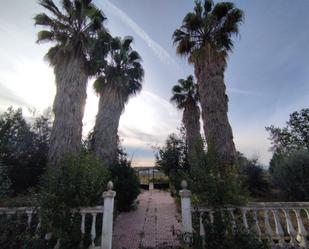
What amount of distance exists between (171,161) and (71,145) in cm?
941

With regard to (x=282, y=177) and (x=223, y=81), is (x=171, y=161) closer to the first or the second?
(x=282, y=177)

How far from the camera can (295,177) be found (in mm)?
9008

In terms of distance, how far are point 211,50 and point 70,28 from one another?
688cm

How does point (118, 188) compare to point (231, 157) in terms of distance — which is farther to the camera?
point (118, 188)

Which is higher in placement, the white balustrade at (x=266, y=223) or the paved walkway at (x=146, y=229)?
the white balustrade at (x=266, y=223)

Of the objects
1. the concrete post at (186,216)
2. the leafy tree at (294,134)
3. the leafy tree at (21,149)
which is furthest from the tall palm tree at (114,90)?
the leafy tree at (294,134)

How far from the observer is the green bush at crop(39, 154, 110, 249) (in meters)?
4.08

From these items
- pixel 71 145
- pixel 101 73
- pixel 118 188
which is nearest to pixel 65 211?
pixel 71 145

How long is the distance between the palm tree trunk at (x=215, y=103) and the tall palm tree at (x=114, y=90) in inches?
172

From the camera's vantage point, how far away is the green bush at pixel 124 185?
863cm

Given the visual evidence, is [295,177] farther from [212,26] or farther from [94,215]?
[94,215]

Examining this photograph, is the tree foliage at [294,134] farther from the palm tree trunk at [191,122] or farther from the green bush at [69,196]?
the green bush at [69,196]

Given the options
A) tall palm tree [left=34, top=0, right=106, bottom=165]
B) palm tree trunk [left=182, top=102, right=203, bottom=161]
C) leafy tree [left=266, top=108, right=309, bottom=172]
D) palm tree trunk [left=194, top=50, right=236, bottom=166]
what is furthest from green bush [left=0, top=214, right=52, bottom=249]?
leafy tree [left=266, top=108, right=309, bottom=172]

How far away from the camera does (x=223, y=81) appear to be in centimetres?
823
